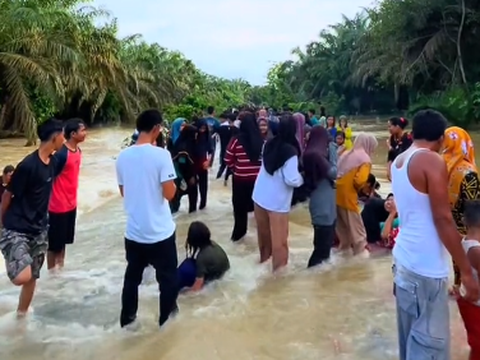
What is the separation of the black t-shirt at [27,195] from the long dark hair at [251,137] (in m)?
2.89

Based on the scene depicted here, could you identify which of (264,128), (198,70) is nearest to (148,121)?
(264,128)

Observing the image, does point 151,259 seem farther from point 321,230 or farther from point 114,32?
point 114,32

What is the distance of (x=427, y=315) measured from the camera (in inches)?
126

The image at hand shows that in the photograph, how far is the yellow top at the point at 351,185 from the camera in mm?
6691

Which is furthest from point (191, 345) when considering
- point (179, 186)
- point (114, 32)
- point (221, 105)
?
point (221, 105)

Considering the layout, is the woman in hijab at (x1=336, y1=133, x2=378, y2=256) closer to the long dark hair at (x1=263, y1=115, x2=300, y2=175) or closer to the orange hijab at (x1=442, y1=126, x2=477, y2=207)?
the long dark hair at (x1=263, y1=115, x2=300, y2=175)

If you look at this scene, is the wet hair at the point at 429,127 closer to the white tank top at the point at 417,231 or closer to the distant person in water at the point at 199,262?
the white tank top at the point at 417,231

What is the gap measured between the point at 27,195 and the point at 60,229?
5.05 feet

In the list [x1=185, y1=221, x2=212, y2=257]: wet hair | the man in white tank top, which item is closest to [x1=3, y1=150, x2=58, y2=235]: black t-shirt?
[x1=185, y1=221, x2=212, y2=257]: wet hair

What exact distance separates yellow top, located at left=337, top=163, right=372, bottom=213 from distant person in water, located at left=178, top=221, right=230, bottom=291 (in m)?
1.57

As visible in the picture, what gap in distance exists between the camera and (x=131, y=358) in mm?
4578

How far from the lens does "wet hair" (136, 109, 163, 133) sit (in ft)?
14.9

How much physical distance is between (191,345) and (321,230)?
2.20 m

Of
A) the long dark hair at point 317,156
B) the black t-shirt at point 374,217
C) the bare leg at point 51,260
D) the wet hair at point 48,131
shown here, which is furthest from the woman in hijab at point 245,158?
the wet hair at point 48,131
